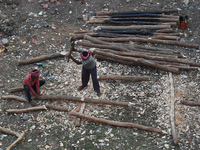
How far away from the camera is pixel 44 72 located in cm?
722

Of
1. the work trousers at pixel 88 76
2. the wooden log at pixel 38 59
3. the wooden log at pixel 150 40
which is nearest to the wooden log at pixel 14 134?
the work trousers at pixel 88 76

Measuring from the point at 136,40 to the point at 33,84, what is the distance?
13.6 ft

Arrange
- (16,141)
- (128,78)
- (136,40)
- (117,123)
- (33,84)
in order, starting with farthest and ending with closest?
(136,40)
(128,78)
(33,84)
(117,123)
(16,141)

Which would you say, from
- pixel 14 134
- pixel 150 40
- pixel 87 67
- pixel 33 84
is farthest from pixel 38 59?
pixel 150 40

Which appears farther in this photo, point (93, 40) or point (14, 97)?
point (93, 40)

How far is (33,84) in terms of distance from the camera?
5992 millimetres

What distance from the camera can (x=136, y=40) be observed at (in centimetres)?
802

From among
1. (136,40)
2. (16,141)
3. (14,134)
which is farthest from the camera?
(136,40)

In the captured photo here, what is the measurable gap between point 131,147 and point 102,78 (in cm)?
247

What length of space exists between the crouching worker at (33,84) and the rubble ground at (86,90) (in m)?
0.28

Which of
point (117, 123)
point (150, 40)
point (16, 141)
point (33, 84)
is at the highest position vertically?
point (150, 40)

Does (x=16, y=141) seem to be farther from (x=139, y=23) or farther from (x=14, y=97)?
(x=139, y=23)

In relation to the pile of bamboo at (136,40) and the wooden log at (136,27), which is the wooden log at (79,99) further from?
the wooden log at (136,27)

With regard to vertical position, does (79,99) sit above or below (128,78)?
below
